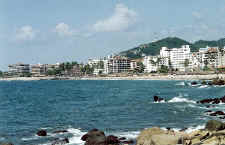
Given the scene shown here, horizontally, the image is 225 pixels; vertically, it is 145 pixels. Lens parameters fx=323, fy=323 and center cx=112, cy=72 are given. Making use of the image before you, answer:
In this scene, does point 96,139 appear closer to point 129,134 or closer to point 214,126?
point 129,134

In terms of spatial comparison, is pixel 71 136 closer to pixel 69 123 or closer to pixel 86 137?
pixel 86 137

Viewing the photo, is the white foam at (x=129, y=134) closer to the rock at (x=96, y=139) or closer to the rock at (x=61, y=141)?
the rock at (x=96, y=139)

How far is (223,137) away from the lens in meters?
17.7

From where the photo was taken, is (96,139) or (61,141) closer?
(96,139)

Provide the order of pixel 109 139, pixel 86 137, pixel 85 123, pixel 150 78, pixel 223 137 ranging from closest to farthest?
pixel 223 137, pixel 109 139, pixel 86 137, pixel 85 123, pixel 150 78

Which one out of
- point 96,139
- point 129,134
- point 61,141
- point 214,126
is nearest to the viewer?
point 96,139

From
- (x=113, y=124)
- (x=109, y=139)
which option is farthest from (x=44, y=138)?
(x=113, y=124)

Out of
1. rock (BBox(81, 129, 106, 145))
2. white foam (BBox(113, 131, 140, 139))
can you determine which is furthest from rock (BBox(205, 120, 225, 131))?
rock (BBox(81, 129, 106, 145))

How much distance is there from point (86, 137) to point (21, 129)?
35.3 feet

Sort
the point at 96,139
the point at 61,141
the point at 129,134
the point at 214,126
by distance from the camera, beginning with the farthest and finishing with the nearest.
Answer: the point at 129,134 → the point at 61,141 → the point at 214,126 → the point at 96,139

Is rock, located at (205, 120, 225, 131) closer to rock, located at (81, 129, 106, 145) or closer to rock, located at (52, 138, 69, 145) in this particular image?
rock, located at (81, 129, 106, 145)

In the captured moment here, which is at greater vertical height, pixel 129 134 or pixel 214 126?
pixel 214 126

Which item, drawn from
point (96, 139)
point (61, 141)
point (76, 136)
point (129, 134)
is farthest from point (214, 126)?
point (61, 141)

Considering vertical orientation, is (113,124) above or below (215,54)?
below
